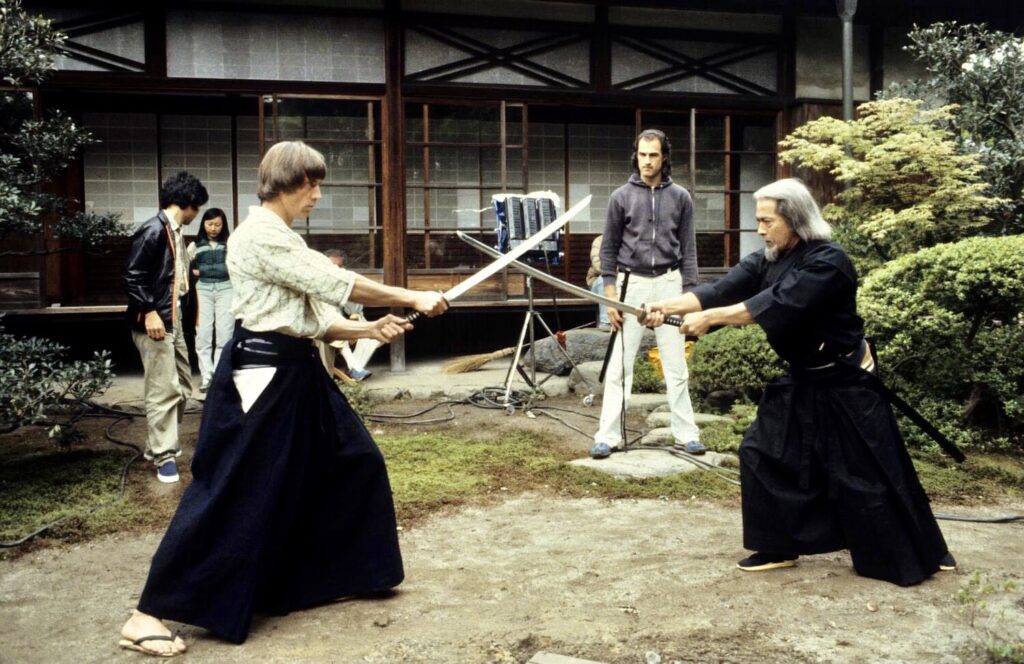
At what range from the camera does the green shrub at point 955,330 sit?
6480mm

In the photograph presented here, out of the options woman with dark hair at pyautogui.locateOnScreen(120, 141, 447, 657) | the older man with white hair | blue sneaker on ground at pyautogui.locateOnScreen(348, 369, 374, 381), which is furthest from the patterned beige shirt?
blue sneaker on ground at pyautogui.locateOnScreen(348, 369, 374, 381)

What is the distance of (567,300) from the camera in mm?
11367

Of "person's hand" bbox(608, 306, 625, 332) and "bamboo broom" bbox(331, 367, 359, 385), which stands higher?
"person's hand" bbox(608, 306, 625, 332)

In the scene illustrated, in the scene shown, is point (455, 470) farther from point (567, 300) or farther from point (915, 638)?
point (567, 300)

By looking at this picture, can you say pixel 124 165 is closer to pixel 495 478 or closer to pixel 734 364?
pixel 495 478

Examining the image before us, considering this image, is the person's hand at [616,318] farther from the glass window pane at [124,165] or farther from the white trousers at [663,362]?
the glass window pane at [124,165]

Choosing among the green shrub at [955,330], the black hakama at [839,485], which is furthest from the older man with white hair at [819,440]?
the green shrub at [955,330]

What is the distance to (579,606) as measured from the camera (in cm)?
400

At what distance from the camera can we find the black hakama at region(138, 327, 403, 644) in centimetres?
362

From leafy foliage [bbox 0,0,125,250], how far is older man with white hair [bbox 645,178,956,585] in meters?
4.56

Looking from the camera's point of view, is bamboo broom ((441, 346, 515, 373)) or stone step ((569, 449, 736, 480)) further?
bamboo broom ((441, 346, 515, 373))

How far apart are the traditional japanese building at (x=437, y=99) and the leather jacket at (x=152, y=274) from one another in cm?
378

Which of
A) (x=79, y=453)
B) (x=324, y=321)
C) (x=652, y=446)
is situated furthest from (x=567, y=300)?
(x=324, y=321)

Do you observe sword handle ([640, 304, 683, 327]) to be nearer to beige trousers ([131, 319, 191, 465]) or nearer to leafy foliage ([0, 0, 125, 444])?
beige trousers ([131, 319, 191, 465])
